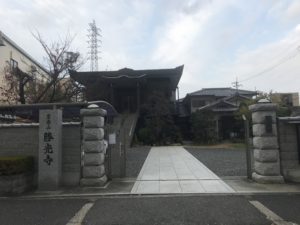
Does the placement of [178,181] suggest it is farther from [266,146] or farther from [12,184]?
[12,184]

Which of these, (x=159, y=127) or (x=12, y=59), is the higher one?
(x=12, y=59)

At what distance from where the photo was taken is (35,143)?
9.75 metres

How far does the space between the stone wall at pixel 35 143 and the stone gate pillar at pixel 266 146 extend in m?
5.28

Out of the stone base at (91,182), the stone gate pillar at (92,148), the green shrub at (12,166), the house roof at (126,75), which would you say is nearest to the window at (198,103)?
the house roof at (126,75)

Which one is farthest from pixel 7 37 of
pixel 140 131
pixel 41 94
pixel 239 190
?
pixel 239 190

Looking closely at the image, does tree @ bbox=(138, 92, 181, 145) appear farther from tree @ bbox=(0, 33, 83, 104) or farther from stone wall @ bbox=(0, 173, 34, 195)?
stone wall @ bbox=(0, 173, 34, 195)

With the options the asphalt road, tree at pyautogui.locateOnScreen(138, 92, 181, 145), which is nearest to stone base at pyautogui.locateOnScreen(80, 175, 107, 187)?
the asphalt road

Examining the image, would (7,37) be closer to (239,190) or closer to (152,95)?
(152,95)

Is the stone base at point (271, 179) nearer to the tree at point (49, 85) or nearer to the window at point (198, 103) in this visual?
the tree at point (49, 85)

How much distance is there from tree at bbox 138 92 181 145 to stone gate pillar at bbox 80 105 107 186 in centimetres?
1785

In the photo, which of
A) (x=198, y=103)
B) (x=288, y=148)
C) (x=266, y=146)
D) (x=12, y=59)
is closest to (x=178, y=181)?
(x=266, y=146)

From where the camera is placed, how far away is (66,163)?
971 cm

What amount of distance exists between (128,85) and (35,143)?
23.2 meters

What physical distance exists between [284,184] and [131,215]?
5021mm
